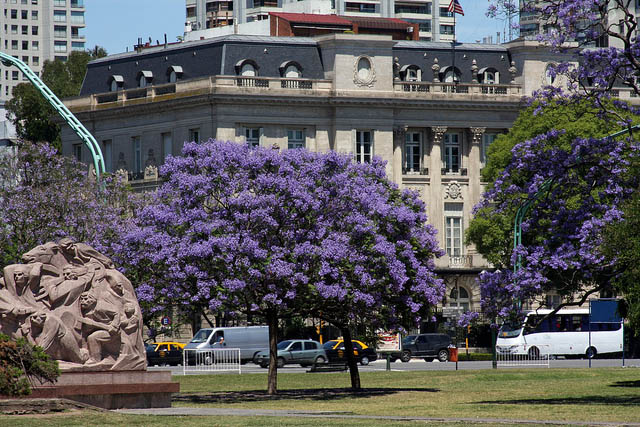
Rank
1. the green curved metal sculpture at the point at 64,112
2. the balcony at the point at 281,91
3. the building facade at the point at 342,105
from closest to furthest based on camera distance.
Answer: the green curved metal sculpture at the point at 64,112, the balcony at the point at 281,91, the building facade at the point at 342,105

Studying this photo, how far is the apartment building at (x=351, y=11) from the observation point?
182 m

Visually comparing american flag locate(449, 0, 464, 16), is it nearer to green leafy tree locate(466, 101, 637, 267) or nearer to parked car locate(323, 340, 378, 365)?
green leafy tree locate(466, 101, 637, 267)

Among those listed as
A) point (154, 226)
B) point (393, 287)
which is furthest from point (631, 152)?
point (154, 226)

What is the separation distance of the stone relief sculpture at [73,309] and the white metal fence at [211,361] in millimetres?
32016

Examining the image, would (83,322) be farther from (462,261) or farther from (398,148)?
A: (462,261)

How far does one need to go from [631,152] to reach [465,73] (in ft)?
244

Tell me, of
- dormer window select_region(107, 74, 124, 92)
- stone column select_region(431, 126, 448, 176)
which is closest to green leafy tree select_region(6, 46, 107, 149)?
dormer window select_region(107, 74, 124, 92)

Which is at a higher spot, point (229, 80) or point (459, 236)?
point (229, 80)

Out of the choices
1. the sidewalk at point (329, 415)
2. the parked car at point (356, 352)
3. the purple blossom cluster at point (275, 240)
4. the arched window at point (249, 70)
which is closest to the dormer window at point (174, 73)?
the arched window at point (249, 70)

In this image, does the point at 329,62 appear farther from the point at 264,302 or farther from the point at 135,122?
the point at 264,302

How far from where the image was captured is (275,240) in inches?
2058

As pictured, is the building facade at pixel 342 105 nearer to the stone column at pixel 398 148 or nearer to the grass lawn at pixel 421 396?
the stone column at pixel 398 148

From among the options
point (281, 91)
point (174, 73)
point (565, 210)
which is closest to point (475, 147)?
point (281, 91)

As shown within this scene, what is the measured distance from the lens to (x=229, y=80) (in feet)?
359
